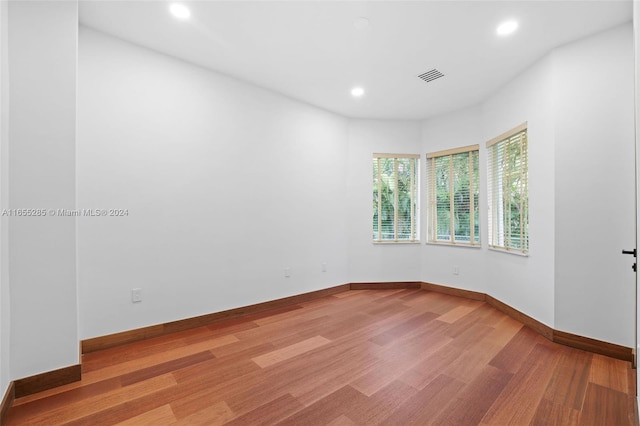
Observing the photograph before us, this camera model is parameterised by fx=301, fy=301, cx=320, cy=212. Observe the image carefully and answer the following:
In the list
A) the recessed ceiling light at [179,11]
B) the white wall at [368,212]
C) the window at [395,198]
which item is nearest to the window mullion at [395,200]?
the window at [395,198]

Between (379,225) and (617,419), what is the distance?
3.50 metres

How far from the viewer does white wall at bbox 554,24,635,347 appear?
255 cm

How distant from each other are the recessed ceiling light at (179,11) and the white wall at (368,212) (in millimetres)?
3004

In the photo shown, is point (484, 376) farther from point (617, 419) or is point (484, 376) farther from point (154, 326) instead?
point (154, 326)

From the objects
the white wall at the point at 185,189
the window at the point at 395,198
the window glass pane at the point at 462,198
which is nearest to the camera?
the white wall at the point at 185,189

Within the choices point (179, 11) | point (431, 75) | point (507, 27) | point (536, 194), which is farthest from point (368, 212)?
point (179, 11)

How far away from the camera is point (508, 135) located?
3701 millimetres

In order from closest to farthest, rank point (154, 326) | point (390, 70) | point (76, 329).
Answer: point (76, 329), point (154, 326), point (390, 70)

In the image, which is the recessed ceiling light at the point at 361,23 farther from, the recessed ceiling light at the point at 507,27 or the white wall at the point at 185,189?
the white wall at the point at 185,189

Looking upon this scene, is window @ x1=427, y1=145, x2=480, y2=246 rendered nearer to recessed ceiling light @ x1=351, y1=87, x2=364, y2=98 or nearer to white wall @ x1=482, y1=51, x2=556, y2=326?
white wall @ x1=482, y1=51, x2=556, y2=326

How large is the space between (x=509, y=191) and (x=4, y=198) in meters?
4.77

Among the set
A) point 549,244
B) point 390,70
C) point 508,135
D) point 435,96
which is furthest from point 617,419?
point 435,96

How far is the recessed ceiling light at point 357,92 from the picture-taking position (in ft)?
12.7

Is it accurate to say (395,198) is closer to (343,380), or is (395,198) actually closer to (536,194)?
(536,194)
